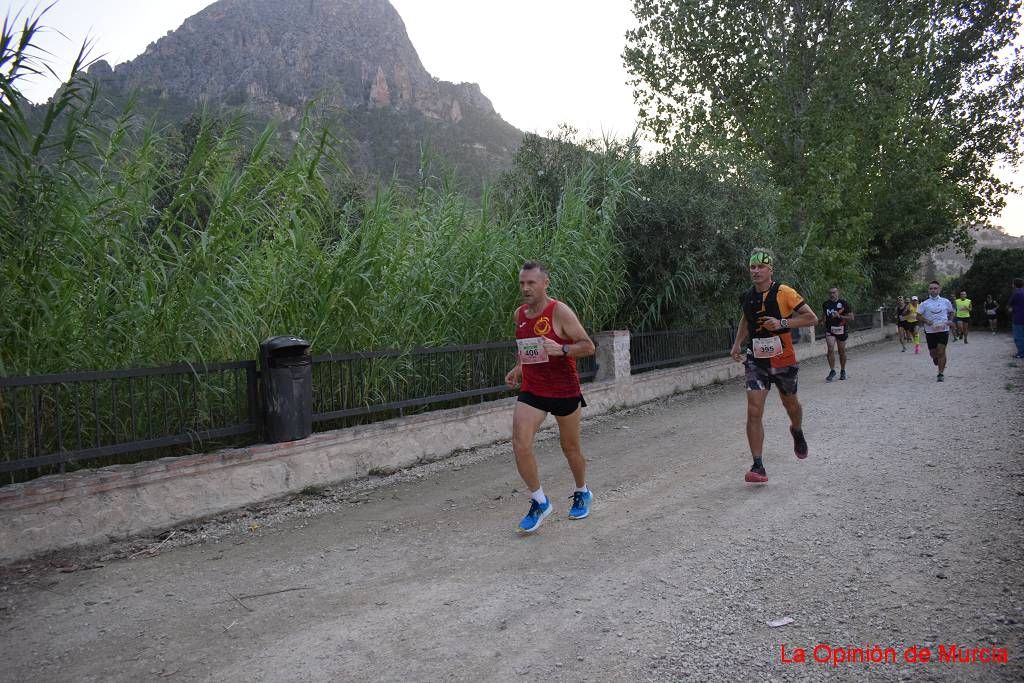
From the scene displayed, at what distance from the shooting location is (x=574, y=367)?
200 inches

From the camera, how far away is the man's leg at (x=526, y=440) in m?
4.87

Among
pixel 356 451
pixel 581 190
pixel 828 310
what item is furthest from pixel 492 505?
pixel 828 310

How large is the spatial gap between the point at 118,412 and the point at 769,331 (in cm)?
537

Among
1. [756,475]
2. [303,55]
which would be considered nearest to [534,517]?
[756,475]

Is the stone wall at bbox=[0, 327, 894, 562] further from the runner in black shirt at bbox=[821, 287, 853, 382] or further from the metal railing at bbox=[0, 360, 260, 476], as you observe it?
the runner in black shirt at bbox=[821, 287, 853, 382]

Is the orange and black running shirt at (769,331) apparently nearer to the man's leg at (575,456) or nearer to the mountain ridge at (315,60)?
the man's leg at (575,456)

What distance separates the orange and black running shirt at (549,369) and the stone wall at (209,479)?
95.4 inches

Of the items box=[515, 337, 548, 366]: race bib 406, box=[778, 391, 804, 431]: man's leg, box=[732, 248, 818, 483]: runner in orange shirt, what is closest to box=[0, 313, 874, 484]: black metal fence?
box=[515, 337, 548, 366]: race bib 406

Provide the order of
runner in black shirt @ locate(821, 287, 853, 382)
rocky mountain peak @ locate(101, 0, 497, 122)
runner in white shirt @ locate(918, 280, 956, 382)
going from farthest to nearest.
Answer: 1. rocky mountain peak @ locate(101, 0, 497, 122)
2. runner in black shirt @ locate(821, 287, 853, 382)
3. runner in white shirt @ locate(918, 280, 956, 382)

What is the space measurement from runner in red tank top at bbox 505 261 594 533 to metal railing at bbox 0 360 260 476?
259cm

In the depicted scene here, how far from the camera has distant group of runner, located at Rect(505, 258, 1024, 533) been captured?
16.2 ft

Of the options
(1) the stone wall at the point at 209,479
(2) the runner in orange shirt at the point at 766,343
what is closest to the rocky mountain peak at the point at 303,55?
(1) the stone wall at the point at 209,479

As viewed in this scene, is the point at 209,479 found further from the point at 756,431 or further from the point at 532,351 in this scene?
the point at 756,431

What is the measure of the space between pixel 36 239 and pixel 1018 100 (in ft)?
123
